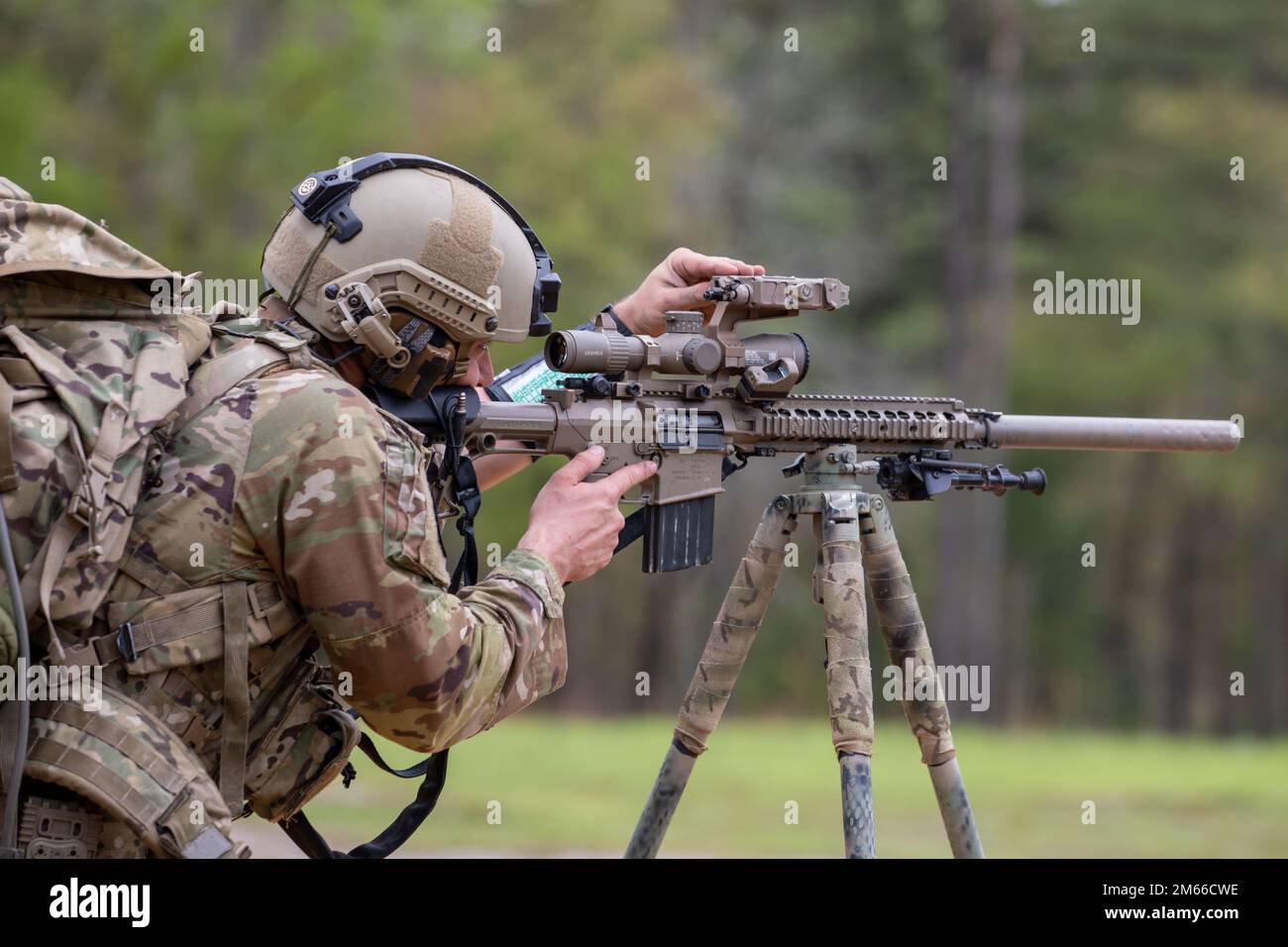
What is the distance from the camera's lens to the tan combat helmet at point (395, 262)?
3.75 metres

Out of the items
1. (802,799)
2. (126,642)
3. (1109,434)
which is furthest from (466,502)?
(802,799)

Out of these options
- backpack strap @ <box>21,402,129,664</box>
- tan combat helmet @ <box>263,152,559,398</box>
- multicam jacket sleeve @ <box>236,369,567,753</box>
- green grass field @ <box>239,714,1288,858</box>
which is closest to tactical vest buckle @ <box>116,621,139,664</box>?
backpack strap @ <box>21,402,129,664</box>

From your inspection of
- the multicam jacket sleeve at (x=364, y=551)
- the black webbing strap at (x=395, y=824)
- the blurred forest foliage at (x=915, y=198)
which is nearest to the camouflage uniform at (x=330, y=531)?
the multicam jacket sleeve at (x=364, y=551)

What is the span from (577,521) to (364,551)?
0.81 meters

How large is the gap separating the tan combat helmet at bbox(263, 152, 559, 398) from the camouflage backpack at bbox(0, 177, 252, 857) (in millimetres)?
496

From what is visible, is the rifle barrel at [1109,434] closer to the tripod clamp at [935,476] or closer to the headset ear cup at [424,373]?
the tripod clamp at [935,476]

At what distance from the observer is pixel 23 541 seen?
124 inches

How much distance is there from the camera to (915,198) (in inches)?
1011

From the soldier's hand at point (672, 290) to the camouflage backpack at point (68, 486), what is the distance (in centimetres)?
181

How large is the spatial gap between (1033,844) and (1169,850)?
86 cm

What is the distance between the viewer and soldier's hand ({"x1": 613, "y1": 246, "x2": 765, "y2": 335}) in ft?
15.5

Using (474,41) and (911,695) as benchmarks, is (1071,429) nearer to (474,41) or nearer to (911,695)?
(911,695)

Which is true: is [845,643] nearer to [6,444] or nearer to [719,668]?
[719,668]

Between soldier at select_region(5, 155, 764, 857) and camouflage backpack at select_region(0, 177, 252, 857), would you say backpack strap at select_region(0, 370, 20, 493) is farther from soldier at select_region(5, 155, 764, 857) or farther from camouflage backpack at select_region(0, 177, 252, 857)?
soldier at select_region(5, 155, 764, 857)
